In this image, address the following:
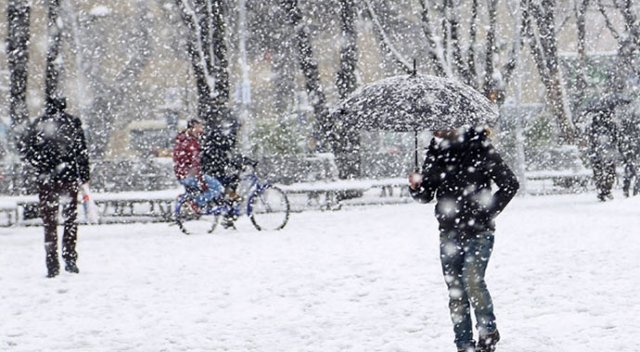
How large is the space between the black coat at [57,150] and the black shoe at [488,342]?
19.0 feet

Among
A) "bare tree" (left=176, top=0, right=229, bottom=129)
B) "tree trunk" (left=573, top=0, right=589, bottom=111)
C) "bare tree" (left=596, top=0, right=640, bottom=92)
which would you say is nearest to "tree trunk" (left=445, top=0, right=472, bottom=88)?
"bare tree" (left=596, top=0, right=640, bottom=92)

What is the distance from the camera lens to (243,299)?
9750 mm

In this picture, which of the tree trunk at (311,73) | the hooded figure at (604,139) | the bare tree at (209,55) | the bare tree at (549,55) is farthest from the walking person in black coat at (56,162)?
the bare tree at (549,55)

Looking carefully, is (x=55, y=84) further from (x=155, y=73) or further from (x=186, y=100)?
(x=155, y=73)

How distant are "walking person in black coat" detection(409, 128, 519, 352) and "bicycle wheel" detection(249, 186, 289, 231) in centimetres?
893

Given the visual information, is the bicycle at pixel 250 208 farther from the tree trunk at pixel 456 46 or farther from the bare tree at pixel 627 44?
the bare tree at pixel 627 44

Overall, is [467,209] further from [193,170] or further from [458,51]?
[458,51]

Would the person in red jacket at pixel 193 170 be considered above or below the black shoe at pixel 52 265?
above

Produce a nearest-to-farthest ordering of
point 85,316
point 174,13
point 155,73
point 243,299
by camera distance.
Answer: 1. point 85,316
2. point 243,299
3. point 174,13
4. point 155,73

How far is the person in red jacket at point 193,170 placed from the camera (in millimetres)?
15250

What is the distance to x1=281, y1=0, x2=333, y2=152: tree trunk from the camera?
2227 cm

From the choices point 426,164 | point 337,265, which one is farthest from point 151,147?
point 426,164

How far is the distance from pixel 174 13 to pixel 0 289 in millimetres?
28671

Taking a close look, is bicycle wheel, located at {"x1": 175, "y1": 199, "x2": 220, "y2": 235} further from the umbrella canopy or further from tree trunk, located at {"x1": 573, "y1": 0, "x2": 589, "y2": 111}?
tree trunk, located at {"x1": 573, "y1": 0, "x2": 589, "y2": 111}
